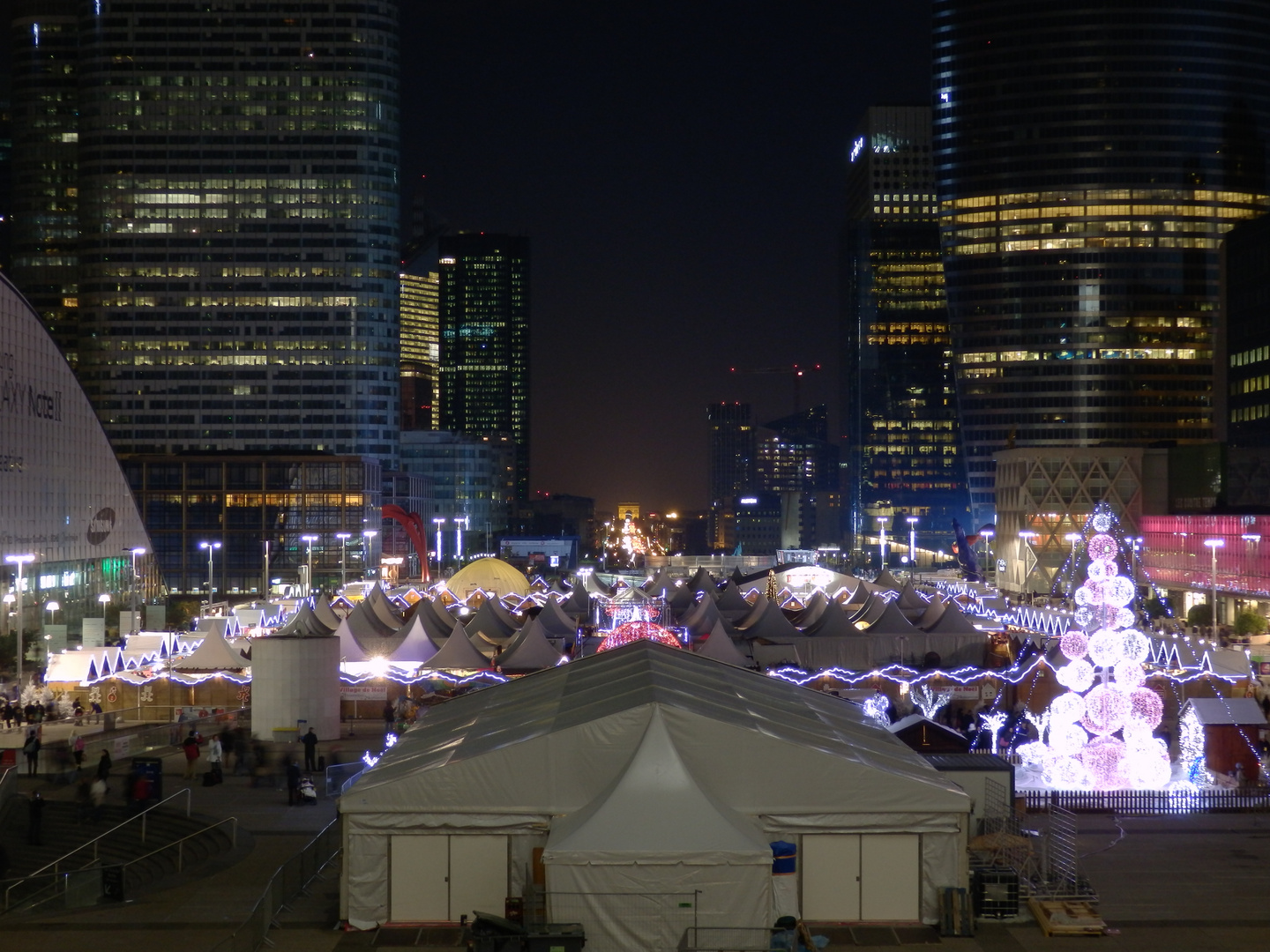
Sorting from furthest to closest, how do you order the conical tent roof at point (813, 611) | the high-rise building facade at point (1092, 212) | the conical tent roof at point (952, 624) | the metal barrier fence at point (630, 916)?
1. the high-rise building facade at point (1092, 212)
2. the conical tent roof at point (813, 611)
3. the conical tent roof at point (952, 624)
4. the metal barrier fence at point (630, 916)

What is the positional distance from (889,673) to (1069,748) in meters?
12.6

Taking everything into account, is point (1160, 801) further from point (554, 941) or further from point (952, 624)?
point (952, 624)

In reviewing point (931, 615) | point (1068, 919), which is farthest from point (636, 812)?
point (931, 615)

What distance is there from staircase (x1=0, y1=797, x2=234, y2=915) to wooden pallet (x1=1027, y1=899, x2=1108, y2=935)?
13.1 meters

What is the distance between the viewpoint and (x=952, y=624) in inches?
2002

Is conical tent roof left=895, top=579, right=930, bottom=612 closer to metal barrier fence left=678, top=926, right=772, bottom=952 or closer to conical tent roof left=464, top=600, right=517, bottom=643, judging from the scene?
conical tent roof left=464, top=600, right=517, bottom=643

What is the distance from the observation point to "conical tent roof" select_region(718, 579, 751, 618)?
201 feet

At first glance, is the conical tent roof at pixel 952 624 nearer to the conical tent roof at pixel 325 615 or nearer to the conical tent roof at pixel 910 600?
the conical tent roof at pixel 910 600

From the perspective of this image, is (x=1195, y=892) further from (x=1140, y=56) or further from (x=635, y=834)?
(x=1140, y=56)

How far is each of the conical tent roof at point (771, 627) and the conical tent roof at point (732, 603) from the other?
26.6 ft

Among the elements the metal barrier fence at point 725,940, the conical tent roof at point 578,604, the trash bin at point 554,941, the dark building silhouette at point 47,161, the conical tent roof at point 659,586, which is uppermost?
the dark building silhouette at point 47,161

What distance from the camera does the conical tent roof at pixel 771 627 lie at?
166 feet

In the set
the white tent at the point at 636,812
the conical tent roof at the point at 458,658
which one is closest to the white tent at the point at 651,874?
the white tent at the point at 636,812

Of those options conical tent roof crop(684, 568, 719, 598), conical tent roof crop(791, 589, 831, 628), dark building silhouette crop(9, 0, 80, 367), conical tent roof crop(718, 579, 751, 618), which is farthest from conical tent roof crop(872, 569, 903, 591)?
dark building silhouette crop(9, 0, 80, 367)
